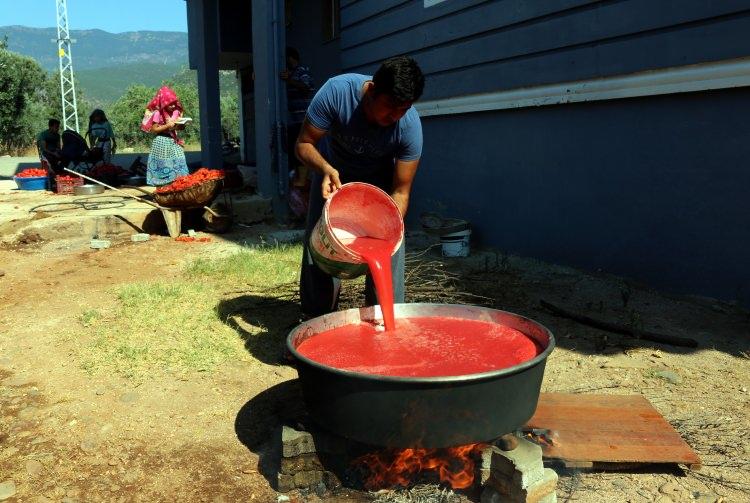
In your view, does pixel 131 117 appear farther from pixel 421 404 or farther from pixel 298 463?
pixel 421 404

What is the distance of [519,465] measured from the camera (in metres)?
2.25

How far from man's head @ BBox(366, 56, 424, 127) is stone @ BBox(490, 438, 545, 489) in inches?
60.7

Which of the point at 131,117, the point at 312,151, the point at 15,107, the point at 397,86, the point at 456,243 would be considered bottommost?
the point at 456,243

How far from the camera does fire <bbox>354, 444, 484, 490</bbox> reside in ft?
8.09

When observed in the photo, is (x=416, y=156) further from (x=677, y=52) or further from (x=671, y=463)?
(x=677, y=52)

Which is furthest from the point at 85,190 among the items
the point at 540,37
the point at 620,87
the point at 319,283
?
the point at 620,87

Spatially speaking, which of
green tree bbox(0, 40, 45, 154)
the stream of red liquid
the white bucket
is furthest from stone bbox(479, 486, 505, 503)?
green tree bbox(0, 40, 45, 154)

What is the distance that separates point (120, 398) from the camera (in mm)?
3484

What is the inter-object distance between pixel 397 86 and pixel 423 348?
1.15 meters

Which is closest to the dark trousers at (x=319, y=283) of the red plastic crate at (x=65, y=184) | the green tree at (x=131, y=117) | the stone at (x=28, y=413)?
the stone at (x=28, y=413)

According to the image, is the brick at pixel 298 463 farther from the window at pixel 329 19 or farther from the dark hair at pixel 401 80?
the window at pixel 329 19

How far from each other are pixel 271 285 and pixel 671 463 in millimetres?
3646

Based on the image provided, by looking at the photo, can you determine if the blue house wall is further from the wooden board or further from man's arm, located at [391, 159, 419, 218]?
man's arm, located at [391, 159, 419, 218]

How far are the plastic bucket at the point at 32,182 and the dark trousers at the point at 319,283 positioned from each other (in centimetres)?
1063
